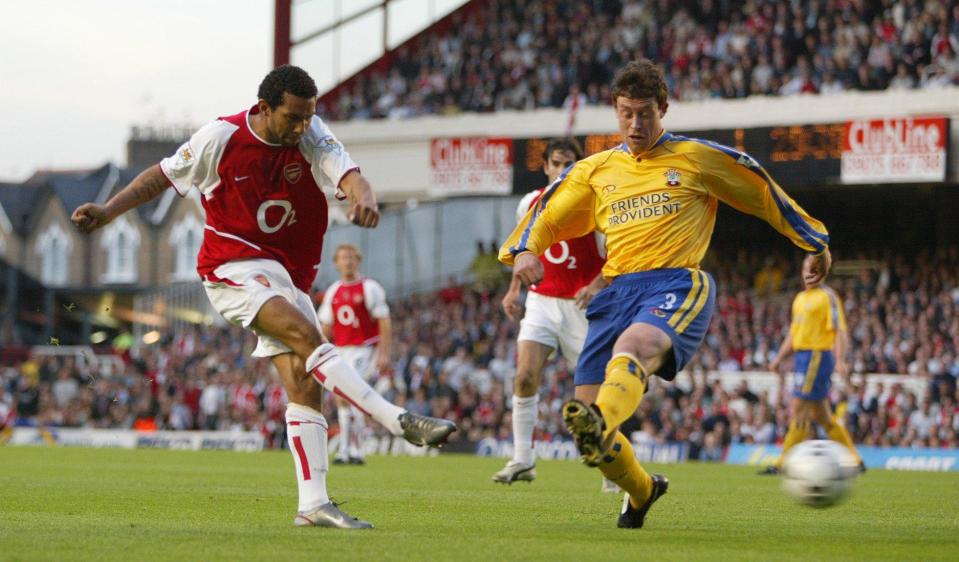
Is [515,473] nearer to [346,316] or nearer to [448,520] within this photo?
[448,520]

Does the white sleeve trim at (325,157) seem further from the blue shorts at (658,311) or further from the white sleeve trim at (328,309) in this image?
the white sleeve trim at (328,309)

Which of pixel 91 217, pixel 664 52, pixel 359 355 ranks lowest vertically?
pixel 359 355

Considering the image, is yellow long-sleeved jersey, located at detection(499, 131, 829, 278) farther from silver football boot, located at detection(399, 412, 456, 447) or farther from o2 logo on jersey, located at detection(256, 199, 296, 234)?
silver football boot, located at detection(399, 412, 456, 447)

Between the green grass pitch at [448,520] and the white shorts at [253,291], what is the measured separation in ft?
3.50

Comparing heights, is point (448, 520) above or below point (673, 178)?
below

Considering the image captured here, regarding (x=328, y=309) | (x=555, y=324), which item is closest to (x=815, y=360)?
(x=555, y=324)

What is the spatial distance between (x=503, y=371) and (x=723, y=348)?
4377 mm

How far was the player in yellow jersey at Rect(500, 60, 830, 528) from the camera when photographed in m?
7.23

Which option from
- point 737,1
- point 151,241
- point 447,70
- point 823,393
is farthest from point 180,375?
point 151,241

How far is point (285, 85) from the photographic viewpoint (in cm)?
719

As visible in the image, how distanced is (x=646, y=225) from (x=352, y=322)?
1073 cm

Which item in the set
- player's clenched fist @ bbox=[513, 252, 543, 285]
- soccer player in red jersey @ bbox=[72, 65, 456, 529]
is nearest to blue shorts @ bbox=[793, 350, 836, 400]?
player's clenched fist @ bbox=[513, 252, 543, 285]

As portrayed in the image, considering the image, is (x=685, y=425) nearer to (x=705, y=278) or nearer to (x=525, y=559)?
(x=705, y=278)

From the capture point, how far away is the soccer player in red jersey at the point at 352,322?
17438mm
